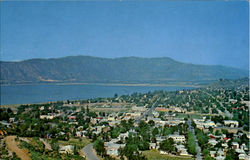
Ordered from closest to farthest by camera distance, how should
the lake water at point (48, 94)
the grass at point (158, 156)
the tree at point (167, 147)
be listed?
the grass at point (158, 156) < the tree at point (167, 147) < the lake water at point (48, 94)

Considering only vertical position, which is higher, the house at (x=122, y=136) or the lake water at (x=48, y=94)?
the lake water at (x=48, y=94)

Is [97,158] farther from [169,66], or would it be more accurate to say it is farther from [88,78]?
[169,66]

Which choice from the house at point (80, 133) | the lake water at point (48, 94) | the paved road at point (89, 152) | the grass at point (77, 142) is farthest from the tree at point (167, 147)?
the lake water at point (48, 94)

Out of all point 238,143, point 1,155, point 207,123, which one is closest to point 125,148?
point 1,155

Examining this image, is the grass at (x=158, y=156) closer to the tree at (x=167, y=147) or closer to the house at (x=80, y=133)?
the tree at (x=167, y=147)

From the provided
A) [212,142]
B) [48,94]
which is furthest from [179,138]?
[48,94]

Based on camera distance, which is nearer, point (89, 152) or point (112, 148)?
point (89, 152)

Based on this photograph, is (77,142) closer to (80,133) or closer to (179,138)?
(80,133)
